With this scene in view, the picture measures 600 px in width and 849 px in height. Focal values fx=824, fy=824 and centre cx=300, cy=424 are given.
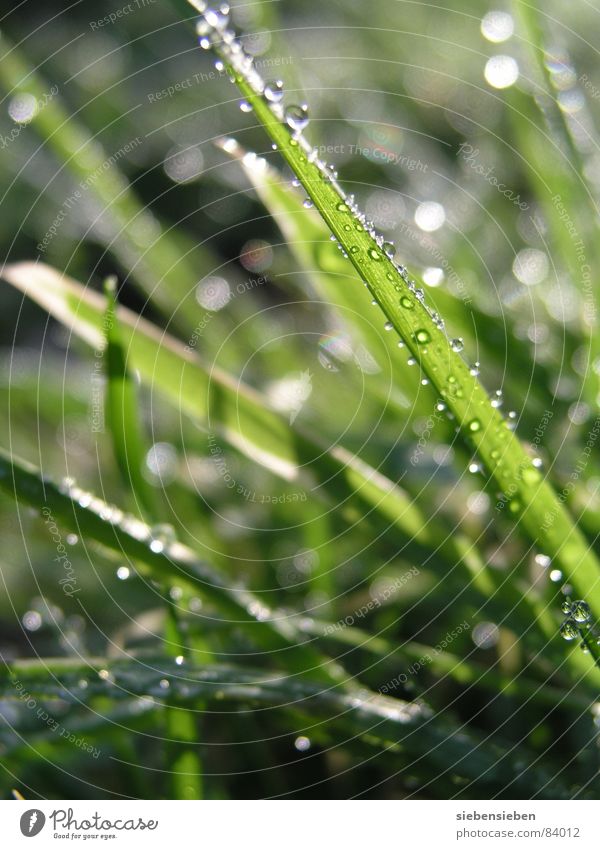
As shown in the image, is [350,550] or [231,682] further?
[350,550]

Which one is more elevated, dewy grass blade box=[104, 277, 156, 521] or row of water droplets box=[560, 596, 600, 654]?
dewy grass blade box=[104, 277, 156, 521]

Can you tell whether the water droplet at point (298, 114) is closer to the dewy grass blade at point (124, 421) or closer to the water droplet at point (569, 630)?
the dewy grass blade at point (124, 421)

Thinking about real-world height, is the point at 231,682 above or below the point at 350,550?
below

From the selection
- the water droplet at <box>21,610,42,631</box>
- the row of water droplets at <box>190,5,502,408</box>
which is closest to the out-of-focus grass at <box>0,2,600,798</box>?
the water droplet at <box>21,610,42,631</box>

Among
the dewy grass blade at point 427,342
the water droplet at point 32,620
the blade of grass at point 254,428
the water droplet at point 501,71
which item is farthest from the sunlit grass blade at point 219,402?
the water droplet at point 501,71

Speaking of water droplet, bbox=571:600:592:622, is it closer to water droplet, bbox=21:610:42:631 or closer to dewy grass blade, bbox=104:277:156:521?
dewy grass blade, bbox=104:277:156:521

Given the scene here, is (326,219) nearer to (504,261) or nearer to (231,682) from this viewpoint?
(231,682)
